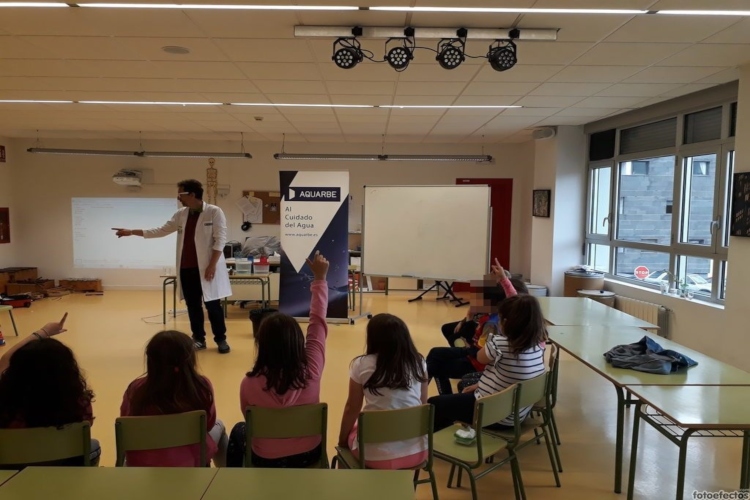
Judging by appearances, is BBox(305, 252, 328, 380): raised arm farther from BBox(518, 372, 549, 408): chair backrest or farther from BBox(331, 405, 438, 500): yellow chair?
BBox(518, 372, 549, 408): chair backrest

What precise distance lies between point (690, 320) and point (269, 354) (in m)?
4.81

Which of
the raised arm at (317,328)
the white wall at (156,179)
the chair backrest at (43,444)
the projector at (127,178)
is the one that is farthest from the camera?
the white wall at (156,179)

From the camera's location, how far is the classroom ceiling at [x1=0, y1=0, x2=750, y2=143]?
3254 mm

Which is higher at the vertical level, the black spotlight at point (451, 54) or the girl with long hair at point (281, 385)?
the black spotlight at point (451, 54)

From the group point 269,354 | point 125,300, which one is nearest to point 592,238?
point 269,354

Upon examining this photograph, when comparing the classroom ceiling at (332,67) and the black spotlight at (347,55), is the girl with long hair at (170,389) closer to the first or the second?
the classroom ceiling at (332,67)

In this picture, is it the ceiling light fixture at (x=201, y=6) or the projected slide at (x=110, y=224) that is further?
the projected slide at (x=110, y=224)

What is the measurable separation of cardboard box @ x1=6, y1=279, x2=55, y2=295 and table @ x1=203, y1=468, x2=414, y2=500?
862 cm

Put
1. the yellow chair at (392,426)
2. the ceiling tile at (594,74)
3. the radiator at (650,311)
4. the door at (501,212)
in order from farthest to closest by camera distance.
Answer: the door at (501,212) → the radiator at (650,311) → the ceiling tile at (594,74) → the yellow chair at (392,426)

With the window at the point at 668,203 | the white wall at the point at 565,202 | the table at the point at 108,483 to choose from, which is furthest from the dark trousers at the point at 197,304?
the window at the point at 668,203

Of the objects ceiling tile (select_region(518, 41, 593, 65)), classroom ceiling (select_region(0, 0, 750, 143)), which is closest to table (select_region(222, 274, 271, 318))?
classroom ceiling (select_region(0, 0, 750, 143))

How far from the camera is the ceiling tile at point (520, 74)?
4.27 m

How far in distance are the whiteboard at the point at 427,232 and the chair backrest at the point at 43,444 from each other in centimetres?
438

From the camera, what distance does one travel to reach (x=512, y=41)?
3.51 metres
